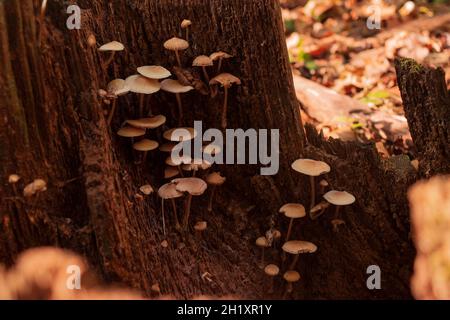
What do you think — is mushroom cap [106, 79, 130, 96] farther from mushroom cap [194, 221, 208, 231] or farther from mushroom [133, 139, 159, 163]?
→ mushroom cap [194, 221, 208, 231]

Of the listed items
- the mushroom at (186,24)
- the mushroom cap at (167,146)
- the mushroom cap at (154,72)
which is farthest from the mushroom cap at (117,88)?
the mushroom at (186,24)

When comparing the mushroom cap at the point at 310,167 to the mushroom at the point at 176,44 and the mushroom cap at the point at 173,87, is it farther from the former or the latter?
the mushroom at the point at 176,44

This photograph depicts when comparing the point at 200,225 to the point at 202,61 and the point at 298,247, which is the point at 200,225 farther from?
the point at 202,61

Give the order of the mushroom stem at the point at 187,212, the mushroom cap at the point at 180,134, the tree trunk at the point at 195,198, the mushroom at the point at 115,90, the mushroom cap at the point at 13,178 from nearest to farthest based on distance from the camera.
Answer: the mushroom cap at the point at 13,178 → the tree trunk at the point at 195,198 → the mushroom at the point at 115,90 → the mushroom cap at the point at 180,134 → the mushroom stem at the point at 187,212

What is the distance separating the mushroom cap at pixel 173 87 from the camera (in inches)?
159

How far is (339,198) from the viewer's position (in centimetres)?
411

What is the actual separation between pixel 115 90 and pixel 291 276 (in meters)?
1.99

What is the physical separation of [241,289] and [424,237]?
4.99 ft

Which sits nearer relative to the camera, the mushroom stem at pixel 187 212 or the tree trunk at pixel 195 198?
the tree trunk at pixel 195 198

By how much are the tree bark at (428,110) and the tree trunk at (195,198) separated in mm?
246

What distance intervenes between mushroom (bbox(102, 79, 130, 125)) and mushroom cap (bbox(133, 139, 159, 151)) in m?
0.27

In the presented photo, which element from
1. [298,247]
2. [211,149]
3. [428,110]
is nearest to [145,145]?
[211,149]

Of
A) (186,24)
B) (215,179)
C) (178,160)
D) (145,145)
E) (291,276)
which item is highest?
(186,24)

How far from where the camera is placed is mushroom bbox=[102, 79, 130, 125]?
3.79 metres
